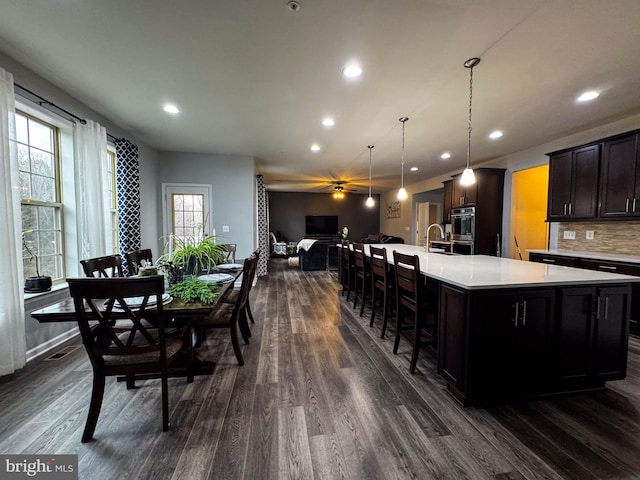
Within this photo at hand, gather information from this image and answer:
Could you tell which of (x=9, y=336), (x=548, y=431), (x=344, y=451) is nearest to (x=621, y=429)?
(x=548, y=431)

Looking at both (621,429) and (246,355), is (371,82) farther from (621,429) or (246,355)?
(621,429)

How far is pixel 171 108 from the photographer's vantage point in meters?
3.25

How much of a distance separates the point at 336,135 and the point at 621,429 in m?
4.10

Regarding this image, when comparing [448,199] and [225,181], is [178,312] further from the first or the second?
[448,199]

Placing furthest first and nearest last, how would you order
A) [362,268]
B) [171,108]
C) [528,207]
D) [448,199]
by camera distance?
1. [448,199]
2. [528,207]
3. [362,268]
4. [171,108]

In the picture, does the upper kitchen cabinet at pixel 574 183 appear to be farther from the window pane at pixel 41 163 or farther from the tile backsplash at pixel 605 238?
the window pane at pixel 41 163

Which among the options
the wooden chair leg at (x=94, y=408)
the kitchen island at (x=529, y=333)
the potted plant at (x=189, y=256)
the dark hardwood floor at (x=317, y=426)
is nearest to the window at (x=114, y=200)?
the dark hardwood floor at (x=317, y=426)

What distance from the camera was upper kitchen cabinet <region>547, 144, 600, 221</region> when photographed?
3588mm

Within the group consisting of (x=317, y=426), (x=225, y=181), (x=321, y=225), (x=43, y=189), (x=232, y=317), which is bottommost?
(x=317, y=426)

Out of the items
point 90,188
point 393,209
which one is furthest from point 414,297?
point 393,209

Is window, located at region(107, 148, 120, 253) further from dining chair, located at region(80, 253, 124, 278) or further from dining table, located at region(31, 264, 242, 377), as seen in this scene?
dining table, located at region(31, 264, 242, 377)

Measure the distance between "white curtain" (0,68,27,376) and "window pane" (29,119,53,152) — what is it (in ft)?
2.06

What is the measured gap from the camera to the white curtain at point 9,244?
2131 mm

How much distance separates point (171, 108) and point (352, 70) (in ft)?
7.37
